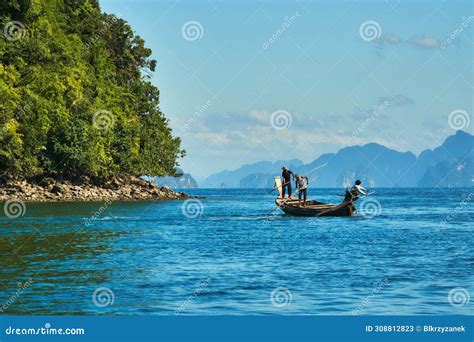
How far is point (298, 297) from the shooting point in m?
20.0
